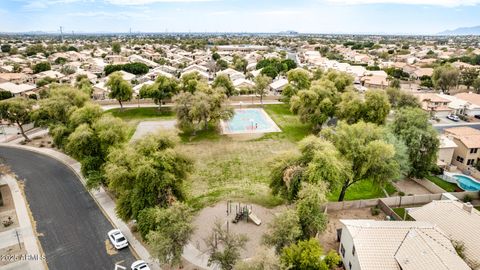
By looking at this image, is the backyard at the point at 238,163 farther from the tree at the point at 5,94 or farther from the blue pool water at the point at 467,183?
the tree at the point at 5,94

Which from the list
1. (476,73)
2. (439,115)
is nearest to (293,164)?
(439,115)

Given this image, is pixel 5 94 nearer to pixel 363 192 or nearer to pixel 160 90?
pixel 160 90

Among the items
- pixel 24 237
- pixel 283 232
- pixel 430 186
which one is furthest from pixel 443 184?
pixel 24 237

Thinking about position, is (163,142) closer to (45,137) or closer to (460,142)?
(45,137)

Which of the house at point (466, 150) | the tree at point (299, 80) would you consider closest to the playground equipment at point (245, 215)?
the house at point (466, 150)

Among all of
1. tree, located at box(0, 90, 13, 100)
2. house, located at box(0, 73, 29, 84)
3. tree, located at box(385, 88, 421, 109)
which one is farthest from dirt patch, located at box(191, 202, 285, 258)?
house, located at box(0, 73, 29, 84)

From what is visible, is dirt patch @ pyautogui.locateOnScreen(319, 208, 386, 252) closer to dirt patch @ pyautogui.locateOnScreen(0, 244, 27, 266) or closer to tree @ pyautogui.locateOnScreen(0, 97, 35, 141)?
dirt patch @ pyautogui.locateOnScreen(0, 244, 27, 266)

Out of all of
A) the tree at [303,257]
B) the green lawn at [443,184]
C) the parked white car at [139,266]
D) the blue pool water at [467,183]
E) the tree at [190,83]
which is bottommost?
the green lawn at [443,184]
